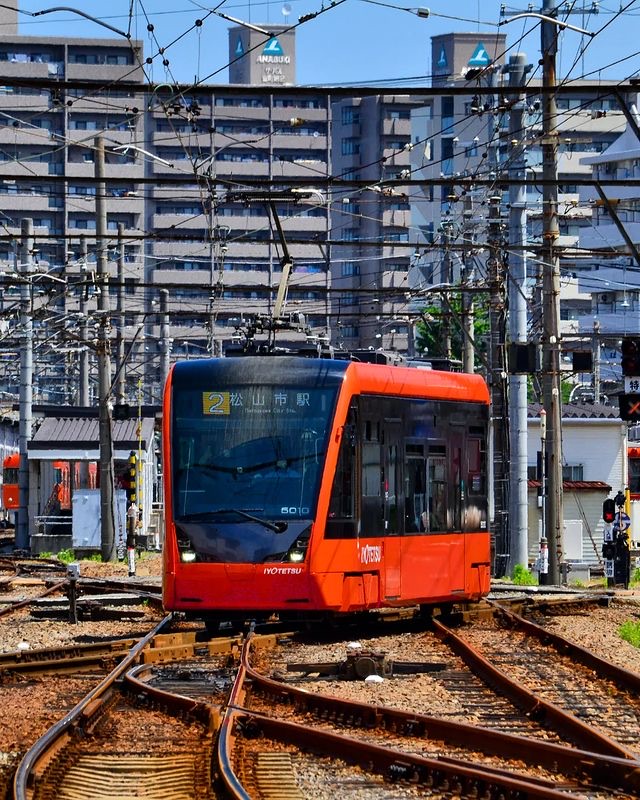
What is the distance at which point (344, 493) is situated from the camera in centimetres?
1664

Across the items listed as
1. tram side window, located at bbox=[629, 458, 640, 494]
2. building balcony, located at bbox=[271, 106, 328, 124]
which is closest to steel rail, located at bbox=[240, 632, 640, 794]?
tram side window, located at bbox=[629, 458, 640, 494]

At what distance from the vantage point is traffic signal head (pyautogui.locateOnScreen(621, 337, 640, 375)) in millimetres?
21734

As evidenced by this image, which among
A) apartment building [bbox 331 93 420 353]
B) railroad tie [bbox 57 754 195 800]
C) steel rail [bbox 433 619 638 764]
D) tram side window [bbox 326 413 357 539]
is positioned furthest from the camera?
apartment building [bbox 331 93 420 353]

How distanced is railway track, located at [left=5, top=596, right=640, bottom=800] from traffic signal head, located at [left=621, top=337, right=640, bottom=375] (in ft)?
30.0

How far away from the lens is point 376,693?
12617 mm

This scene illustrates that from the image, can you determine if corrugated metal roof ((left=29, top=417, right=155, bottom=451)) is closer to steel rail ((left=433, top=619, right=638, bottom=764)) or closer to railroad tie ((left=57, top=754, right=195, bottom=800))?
steel rail ((left=433, top=619, right=638, bottom=764))

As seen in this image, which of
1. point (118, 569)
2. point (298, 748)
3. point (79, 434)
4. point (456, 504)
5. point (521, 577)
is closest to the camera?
point (298, 748)

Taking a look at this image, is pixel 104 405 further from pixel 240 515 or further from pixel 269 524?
pixel 269 524

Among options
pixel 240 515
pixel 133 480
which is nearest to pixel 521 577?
pixel 133 480

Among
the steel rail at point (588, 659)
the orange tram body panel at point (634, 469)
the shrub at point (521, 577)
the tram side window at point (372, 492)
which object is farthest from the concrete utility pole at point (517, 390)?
the orange tram body panel at point (634, 469)

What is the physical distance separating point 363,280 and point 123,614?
84233mm

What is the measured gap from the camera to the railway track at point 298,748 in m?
8.20

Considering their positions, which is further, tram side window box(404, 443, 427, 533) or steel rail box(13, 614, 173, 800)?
tram side window box(404, 443, 427, 533)

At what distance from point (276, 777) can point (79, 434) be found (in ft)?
126
